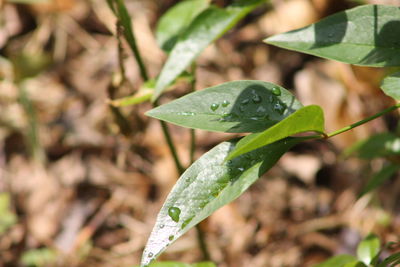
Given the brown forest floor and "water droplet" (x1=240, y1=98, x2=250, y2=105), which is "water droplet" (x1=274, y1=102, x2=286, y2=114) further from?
the brown forest floor

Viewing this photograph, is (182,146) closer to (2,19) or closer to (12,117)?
(12,117)

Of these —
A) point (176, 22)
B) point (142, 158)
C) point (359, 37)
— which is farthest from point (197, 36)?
point (142, 158)

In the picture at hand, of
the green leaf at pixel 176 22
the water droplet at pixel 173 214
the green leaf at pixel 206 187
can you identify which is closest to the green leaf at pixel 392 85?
the green leaf at pixel 206 187

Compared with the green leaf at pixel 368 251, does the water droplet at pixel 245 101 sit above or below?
above

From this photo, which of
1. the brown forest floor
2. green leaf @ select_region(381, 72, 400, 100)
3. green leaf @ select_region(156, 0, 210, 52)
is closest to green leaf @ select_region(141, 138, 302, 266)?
green leaf @ select_region(381, 72, 400, 100)

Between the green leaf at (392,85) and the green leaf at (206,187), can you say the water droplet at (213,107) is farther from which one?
the green leaf at (392,85)

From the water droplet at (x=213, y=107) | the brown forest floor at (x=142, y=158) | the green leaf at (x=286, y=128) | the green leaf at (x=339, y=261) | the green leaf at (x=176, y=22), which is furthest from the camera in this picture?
the brown forest floor at (x=142, y=158)

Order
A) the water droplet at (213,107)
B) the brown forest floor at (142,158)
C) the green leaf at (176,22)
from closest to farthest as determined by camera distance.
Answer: the water droplet at (213,107) → the green leaf at (176,22) → the brown forest floor at (142,158)
